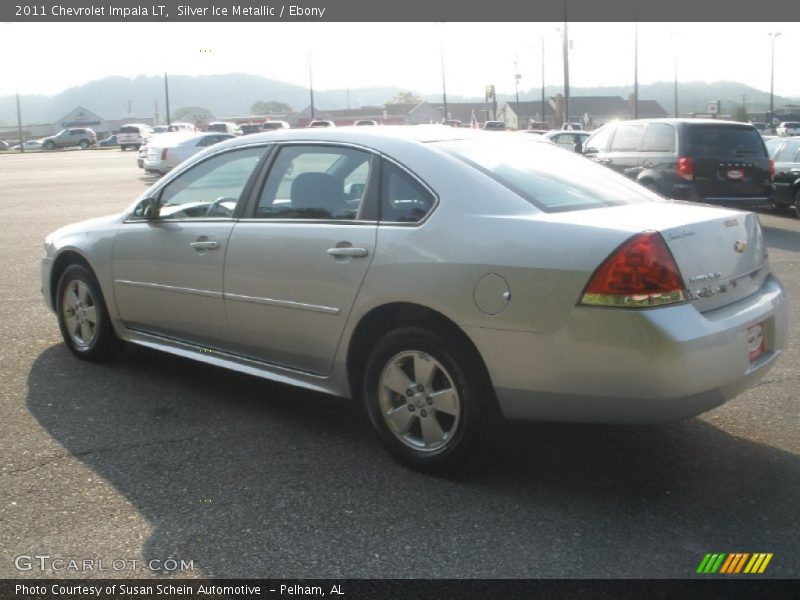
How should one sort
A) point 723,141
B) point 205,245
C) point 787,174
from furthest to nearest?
1. point 787,174
2. point 723,141
3. point 205,245

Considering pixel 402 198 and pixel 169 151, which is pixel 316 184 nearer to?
pixel 402 198

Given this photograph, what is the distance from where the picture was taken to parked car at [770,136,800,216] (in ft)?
49.1

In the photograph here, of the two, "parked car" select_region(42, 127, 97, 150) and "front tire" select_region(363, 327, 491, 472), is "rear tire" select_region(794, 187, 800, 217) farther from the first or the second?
"parked car" select_region(42, 127, 97, 150)

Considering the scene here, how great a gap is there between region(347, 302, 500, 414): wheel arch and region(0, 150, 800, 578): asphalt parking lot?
398mm

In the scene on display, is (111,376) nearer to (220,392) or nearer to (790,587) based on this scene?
(220,392)

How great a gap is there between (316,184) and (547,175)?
121cm

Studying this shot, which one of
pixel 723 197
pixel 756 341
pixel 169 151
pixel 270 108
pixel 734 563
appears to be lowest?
pixel 734 563

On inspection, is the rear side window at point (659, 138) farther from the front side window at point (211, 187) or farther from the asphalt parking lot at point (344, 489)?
the front side window at point (211, 187)

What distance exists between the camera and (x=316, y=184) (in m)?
4.65

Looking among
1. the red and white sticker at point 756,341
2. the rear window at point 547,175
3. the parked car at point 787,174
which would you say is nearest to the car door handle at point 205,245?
the rear window at point 547,175

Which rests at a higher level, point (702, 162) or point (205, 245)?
point (702, 162)

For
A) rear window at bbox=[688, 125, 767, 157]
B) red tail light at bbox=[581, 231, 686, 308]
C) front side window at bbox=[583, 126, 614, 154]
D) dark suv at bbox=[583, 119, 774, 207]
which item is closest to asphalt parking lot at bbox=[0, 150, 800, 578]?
red tail light at bbox=[581, 231, 686, 308]

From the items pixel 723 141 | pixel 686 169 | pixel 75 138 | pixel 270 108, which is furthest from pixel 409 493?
pixel 270 108

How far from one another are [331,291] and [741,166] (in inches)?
409
